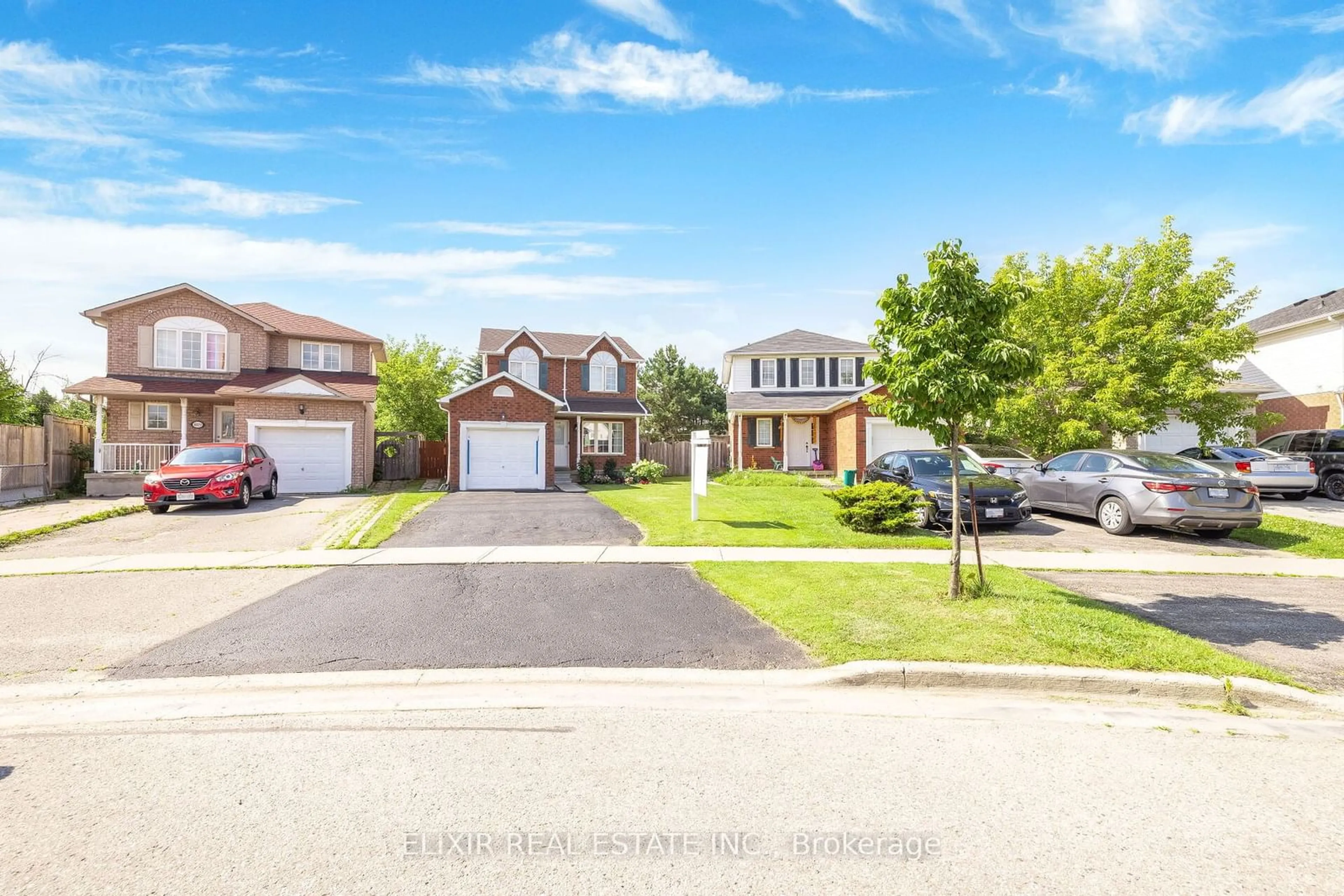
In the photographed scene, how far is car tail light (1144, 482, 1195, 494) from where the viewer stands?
11.4m

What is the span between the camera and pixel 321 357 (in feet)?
83.6

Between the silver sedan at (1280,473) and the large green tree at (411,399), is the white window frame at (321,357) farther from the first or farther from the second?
the silver sedan at (1280,473)

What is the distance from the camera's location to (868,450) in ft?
77.3

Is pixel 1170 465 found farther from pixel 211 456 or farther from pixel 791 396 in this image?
pixel 211 456

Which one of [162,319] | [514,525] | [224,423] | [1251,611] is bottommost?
A: [1251,611]

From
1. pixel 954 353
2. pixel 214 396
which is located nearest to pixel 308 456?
pixel 214 396

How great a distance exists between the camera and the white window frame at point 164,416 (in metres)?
22.6

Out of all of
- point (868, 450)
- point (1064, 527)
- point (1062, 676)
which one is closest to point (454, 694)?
point (1062, 676)

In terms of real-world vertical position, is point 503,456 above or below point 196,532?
above

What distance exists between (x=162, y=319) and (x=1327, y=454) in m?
35.3

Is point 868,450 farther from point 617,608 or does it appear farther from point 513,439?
point 617,608

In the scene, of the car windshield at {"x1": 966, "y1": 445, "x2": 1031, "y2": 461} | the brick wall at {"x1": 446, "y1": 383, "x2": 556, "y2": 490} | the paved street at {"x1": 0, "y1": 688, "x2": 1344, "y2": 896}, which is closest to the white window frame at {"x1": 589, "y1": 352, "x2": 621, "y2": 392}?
the brick wall at {"x1": 446, "y1": 383, "x2": 556, "y2": 490}

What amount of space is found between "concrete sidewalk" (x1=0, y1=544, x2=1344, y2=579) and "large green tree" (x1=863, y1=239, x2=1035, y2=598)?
304 cm

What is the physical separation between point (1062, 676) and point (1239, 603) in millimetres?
4084
